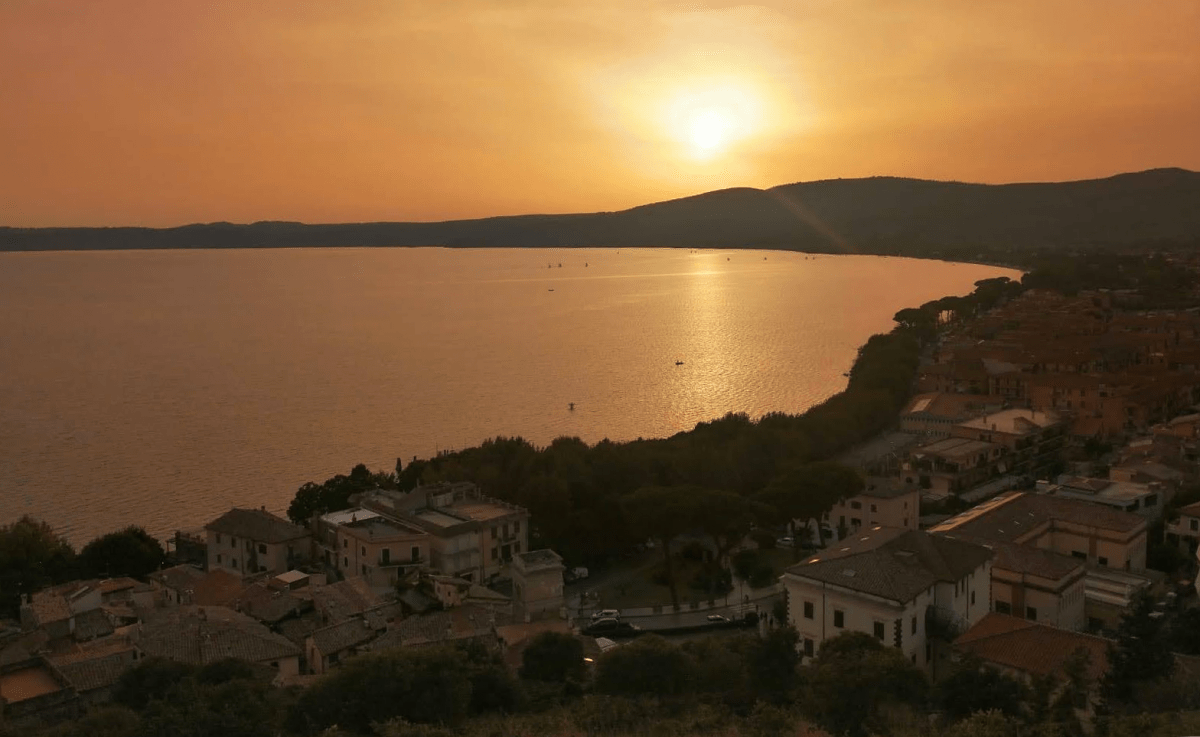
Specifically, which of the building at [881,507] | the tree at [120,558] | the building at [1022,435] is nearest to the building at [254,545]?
the tree at [120,558]

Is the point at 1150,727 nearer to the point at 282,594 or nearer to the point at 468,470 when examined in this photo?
the point at 282,594

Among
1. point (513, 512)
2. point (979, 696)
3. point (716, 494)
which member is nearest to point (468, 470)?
point (513, 512)

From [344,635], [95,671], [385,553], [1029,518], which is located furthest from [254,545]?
[1029,518]

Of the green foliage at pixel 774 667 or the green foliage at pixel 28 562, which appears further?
the green foliage at pixel 28 562

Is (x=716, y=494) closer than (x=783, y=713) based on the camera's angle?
No

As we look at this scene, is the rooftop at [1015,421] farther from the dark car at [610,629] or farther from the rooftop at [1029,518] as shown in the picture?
the dark car at [610,629]

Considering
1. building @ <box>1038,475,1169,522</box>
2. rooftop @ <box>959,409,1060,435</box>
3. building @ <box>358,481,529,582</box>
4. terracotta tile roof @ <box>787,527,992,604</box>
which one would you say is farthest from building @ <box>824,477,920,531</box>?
rooftop @ <box>959,409,1060,435</box>
